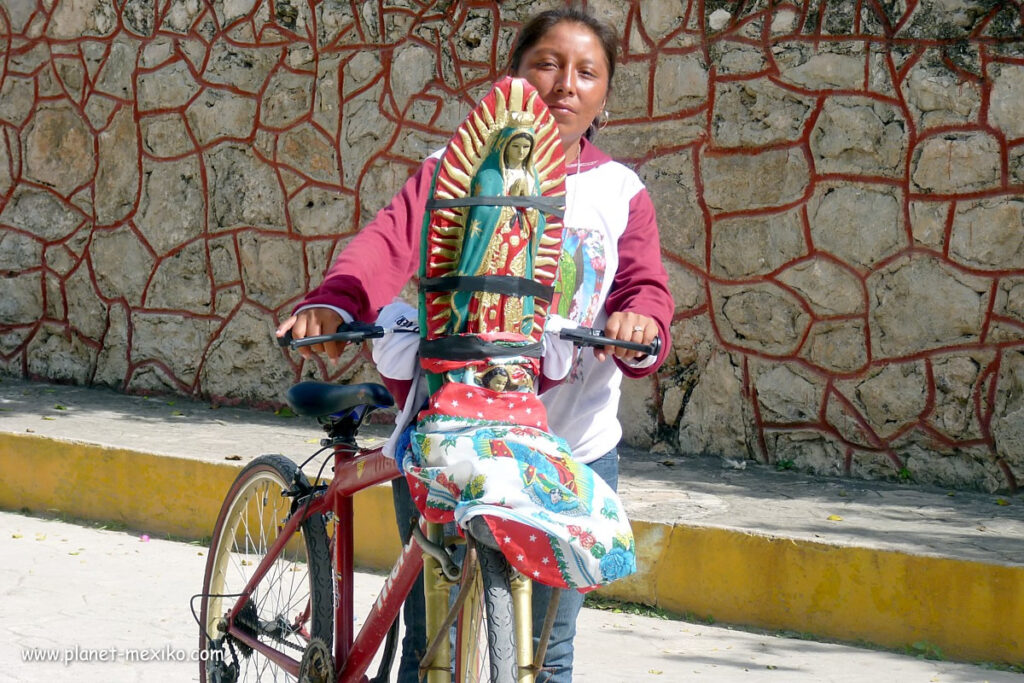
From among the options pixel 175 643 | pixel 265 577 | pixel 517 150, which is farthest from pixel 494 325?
pixel 175 643

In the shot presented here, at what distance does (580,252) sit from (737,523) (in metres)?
2.51

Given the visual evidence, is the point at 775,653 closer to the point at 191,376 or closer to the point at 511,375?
the point at 511,375

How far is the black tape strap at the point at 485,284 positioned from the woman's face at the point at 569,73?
1.56 ft

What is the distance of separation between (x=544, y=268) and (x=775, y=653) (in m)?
2.49

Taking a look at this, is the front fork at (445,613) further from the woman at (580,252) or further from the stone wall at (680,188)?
the stone wall at (680,188)

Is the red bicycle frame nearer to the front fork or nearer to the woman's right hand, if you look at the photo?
the front fork

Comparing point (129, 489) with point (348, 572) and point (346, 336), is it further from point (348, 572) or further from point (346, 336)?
point (346, 336)

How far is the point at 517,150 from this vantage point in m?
1.88

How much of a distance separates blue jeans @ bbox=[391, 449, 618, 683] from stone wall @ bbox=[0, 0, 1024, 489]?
127 inches

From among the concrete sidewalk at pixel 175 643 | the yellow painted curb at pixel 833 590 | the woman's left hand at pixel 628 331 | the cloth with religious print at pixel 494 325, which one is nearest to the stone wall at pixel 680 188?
the yellow painted curb at pixel 833 590

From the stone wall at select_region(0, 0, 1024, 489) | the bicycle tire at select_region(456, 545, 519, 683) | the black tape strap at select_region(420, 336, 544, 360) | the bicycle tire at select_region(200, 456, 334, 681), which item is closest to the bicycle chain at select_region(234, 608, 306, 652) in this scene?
the bicycle tire at select_region(200, 456, 334, 681)

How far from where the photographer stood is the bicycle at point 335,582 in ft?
6.10

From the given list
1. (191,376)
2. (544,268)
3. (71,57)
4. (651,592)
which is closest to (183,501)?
(191,376)

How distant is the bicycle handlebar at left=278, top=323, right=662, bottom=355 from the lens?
6.36ft
